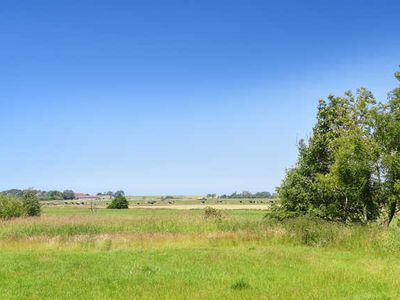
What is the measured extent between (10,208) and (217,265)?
35466 millimetres

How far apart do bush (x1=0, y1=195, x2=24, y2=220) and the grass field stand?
18.2 metres

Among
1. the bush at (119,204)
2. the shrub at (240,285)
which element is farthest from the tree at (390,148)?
the bush at (119,204)

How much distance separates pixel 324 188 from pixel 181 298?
680 inches

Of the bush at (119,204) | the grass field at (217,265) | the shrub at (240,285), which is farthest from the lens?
the bush at (119,204)

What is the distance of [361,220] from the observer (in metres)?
26.6

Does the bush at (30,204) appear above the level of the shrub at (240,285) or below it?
above

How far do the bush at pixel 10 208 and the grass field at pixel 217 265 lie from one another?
59.7ft

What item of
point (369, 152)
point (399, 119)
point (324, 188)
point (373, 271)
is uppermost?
point (399, 119)

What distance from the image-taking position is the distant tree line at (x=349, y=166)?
938 inches

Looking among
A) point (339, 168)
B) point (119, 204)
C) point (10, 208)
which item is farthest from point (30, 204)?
point (119, 204)

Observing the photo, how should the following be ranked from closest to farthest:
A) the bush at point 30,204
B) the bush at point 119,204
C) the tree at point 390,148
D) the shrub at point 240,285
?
the shrub at point 240,285 < the tree at point 390,148 < the bush at point 30,204 < the bush at point 119,204

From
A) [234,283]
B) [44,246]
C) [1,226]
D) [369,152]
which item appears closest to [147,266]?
[234,283]

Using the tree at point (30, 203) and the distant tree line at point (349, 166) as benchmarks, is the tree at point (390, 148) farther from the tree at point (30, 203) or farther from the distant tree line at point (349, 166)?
the tree at point (30, 203)

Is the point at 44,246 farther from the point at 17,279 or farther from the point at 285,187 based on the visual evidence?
the point at 285,187
